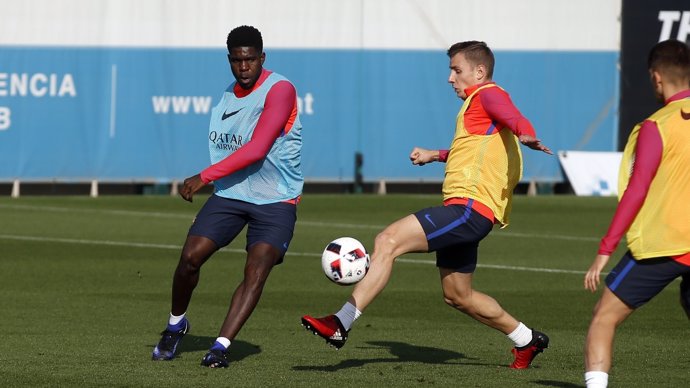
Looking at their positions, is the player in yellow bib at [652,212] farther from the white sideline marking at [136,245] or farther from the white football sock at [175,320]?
the white sideline marking at [136,245]

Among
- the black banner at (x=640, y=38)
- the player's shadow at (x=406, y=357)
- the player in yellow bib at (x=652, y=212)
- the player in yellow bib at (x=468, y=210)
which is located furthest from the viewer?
the black banner at (x=640, y=38)

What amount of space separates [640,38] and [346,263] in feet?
72.9

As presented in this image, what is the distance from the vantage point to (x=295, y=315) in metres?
13.7

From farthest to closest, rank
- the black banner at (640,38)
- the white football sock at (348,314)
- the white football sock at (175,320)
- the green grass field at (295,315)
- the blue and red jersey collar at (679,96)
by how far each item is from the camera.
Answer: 1. the black banner at (640,38)
2. the white football sock at (175,320)
3. the green grass field at (295,315)
4. the white football sock at (348,314)
5. the blue and red jersey collar at (679,96)

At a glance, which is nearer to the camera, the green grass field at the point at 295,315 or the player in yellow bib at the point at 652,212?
the player in yellow bib at the point at 652,212

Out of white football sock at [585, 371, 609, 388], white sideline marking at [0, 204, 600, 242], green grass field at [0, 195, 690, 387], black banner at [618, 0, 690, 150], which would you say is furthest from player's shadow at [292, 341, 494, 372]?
black banner at [618, 0, 690, 150]

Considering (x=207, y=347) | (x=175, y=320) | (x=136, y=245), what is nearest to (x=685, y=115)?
(x=175, y=320)

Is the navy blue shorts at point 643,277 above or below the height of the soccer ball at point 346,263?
above

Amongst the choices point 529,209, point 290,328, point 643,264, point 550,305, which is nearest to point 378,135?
point 529,209

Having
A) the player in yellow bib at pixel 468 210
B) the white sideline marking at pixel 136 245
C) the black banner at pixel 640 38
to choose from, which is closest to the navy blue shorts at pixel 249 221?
the player in yellow bib at pixel 468 210

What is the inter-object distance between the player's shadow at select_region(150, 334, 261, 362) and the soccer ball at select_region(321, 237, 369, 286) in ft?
3.19

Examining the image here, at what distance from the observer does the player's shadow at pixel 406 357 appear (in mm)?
10273

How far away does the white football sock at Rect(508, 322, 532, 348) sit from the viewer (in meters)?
10.3

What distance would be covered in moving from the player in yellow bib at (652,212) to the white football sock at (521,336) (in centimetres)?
216
